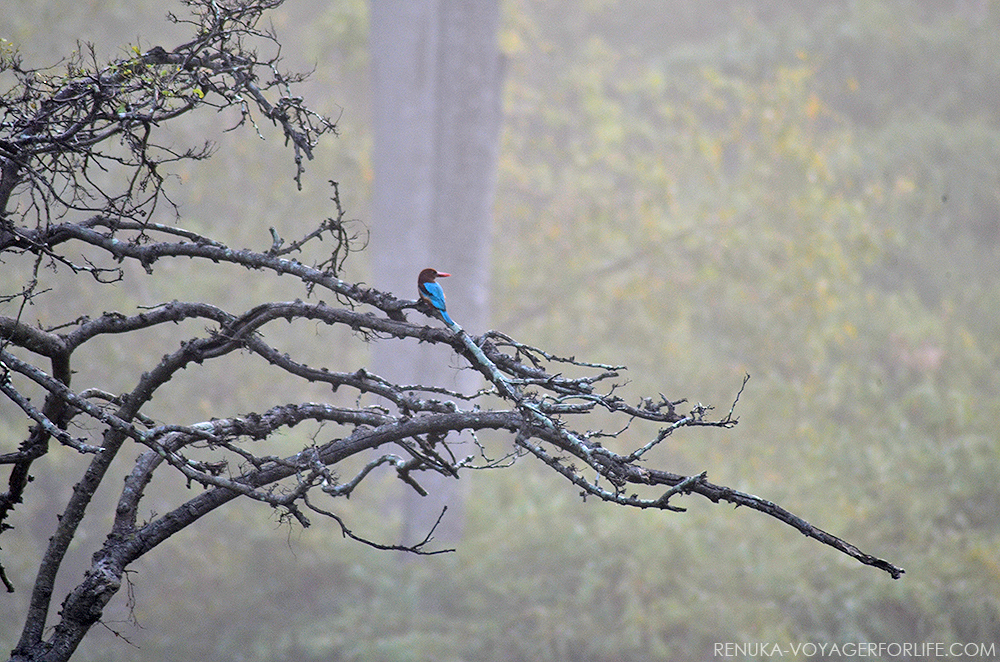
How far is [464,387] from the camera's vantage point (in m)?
11.5

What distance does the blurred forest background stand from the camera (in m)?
9.20

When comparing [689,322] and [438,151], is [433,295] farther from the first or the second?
[689,322]

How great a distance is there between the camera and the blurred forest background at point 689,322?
30.2 ft

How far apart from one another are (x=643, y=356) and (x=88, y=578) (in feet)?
31.1

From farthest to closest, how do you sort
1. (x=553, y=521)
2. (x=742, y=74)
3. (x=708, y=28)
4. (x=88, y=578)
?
1. (x=708, y=28)
2. (x=742, y=74)
3. (x=553, y=521)
4. (x=88, y=578)

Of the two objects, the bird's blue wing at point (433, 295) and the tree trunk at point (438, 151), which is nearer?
the bird's blue wing at point (433, 295)

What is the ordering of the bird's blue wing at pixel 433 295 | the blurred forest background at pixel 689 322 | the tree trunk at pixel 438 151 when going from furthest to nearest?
1. the tree trunk at pixel 438 151
2. the blurred forest background at pixel 689 322
3. the bird's blue wing at pixel 433 295

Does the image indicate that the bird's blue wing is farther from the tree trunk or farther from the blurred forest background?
the tree trunk

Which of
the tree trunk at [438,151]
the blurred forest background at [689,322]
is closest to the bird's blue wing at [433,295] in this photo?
the blurred forest background at [689,322]

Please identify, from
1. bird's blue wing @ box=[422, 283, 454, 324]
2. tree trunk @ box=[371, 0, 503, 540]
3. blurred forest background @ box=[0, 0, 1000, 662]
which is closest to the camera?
bird's blue wing @ box=[422, 283, 454, 324]

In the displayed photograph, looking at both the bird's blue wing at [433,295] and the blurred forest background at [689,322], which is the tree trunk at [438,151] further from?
the bird's blue wing at [433,295]

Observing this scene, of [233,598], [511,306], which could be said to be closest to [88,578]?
[233,598]

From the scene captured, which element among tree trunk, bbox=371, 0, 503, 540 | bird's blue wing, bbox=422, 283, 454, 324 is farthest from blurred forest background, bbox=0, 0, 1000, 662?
bird's blue wing, bbox=422, 283, 454, 324

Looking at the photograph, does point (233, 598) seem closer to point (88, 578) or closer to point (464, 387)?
point (464, 387)
